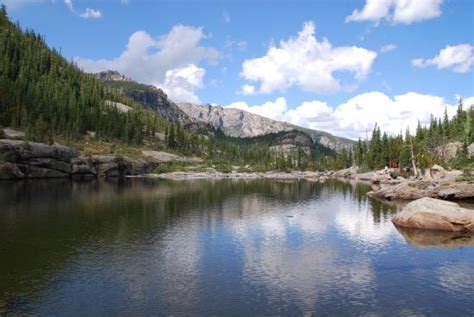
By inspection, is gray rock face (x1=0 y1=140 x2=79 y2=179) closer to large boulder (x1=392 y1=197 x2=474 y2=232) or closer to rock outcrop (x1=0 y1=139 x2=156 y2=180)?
rock outcrop (x1=0 y1=139 x2=156 y2=180)

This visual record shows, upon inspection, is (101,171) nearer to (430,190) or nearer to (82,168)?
(82,168)

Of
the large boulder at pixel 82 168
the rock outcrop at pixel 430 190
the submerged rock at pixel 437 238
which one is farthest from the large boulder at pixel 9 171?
the submerged rock at pixel 437 238

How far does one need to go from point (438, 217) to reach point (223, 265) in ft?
112

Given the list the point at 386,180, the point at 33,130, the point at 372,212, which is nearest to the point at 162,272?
the point at 372,212

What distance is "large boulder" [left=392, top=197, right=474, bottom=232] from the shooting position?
5906 centimetres

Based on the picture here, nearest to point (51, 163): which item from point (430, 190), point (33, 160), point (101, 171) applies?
point (33, 160)

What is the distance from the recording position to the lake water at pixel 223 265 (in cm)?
3175

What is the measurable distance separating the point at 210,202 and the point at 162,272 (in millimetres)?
56700

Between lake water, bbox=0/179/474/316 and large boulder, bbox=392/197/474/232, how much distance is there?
133 inches

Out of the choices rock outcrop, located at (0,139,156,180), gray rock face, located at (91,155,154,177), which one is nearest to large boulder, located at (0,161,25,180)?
rock outcrop, located at (0,139,156,180)

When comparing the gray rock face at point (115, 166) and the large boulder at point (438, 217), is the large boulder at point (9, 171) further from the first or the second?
the large boulder at point (438, 217)

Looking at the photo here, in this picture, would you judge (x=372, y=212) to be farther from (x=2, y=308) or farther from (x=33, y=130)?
(x=33, y=130)

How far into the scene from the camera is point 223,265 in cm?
4281

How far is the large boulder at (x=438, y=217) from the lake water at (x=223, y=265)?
338 cm
